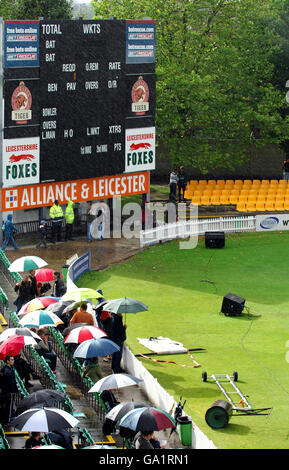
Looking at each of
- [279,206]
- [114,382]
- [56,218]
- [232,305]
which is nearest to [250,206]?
[279,206]

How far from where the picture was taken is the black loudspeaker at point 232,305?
28.3 m

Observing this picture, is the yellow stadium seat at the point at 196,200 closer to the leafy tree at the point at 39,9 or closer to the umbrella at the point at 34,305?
the leafy tree at the point at 39,9

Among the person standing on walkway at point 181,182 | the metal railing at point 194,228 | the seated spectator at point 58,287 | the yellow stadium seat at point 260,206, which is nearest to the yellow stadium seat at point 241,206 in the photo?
the yellow stadium seat at point 260,206

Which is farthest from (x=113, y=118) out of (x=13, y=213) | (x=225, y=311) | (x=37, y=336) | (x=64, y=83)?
(x=37, y=336)

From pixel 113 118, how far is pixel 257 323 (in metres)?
12.7

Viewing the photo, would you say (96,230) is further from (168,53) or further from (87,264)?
(168,53)

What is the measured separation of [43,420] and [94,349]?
4.93 m

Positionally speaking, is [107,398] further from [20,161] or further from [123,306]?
[20,161]

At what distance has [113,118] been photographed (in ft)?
120

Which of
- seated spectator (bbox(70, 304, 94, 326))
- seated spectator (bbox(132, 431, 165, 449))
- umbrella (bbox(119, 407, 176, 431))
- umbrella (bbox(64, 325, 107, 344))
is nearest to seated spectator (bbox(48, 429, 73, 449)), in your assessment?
umbrella (bbox(119, 407, 176, 431))

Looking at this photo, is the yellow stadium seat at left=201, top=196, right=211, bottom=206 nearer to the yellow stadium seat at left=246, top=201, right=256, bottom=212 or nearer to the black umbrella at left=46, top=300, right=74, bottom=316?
the yellow stadium seat at left=246, top=201, right=256, bottom=212

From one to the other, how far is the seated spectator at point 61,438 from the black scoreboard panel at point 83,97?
65.6 ft

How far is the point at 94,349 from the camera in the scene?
19.7 meters

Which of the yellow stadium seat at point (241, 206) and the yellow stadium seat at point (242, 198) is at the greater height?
the yellow stadium seat at point (242, 198)
